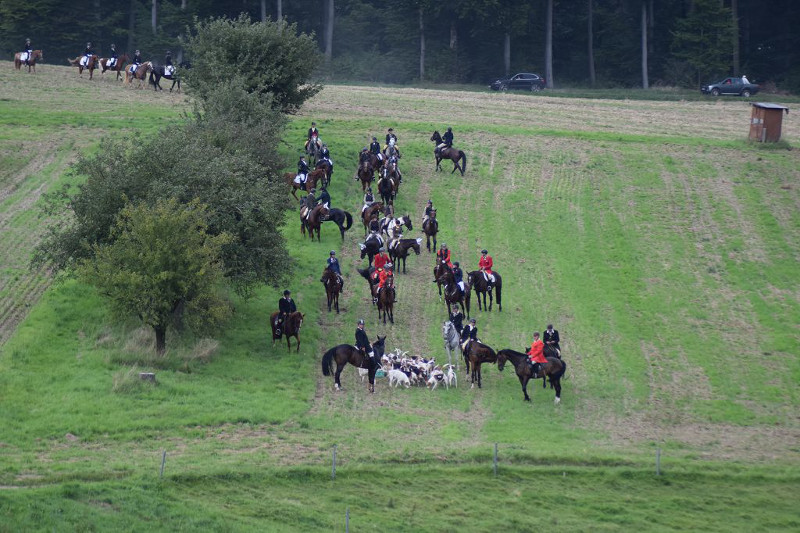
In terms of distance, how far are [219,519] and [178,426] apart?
445 cm

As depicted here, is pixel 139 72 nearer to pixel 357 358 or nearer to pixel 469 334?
pixel 357 358

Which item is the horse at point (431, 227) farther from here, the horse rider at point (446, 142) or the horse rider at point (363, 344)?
the horse rider at point (363, 344)

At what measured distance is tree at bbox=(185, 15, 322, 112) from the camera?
151 ft

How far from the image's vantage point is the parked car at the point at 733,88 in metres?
73.1

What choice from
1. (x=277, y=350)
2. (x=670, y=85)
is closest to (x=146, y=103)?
(x=277, y=350)

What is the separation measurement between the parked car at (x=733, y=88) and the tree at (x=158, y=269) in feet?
171

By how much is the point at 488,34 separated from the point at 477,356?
6162 cm

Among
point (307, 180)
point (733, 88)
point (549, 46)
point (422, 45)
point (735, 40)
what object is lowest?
point (307, 180)

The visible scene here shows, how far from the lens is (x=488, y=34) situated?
86.6 meters

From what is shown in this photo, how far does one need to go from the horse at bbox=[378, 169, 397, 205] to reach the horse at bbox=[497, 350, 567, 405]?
14572 millimetres

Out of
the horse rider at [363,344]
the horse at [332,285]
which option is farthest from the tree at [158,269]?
the horse at [332,285]

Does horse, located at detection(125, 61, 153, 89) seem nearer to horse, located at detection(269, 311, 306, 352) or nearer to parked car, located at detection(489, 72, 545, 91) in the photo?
parked car, located at detection(489, 72, 545, 91)

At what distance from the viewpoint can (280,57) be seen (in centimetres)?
4728

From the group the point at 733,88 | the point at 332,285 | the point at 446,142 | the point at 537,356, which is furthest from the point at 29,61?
the point at 733,88
